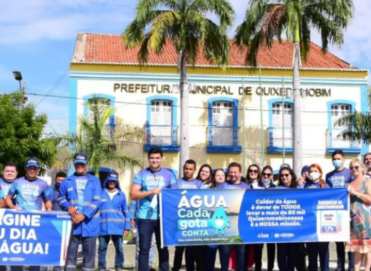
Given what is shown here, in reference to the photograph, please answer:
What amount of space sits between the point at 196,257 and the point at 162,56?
759 inches

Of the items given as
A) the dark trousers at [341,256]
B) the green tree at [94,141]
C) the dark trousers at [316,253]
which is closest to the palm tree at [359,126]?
the green tree at [94,141]

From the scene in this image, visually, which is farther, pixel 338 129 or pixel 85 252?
pixel 338 129

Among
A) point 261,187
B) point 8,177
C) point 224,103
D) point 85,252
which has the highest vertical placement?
point 224,103

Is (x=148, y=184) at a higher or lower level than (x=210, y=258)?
higher

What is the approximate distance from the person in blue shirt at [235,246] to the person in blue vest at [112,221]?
224 cm

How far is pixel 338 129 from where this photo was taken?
26.7 meters

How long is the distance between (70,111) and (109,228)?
52.5 ft

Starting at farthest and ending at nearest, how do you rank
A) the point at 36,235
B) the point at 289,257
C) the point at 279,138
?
the point at 279,138
the point at 289,257
the point at 36,235

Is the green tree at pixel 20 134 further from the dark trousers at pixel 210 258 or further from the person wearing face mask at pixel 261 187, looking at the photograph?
the dark trousers at pixel 210 258

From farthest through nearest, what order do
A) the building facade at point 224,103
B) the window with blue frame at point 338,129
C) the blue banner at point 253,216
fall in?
the window with blue frame at point 338,129 < the building facade at point 224,103 < the blue banner at point 253,216

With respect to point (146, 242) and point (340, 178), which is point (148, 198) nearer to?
point (146, 242)

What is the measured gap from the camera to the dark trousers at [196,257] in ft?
28.6

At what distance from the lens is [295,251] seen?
884 centimetres

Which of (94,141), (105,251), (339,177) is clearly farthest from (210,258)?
(94,141)
